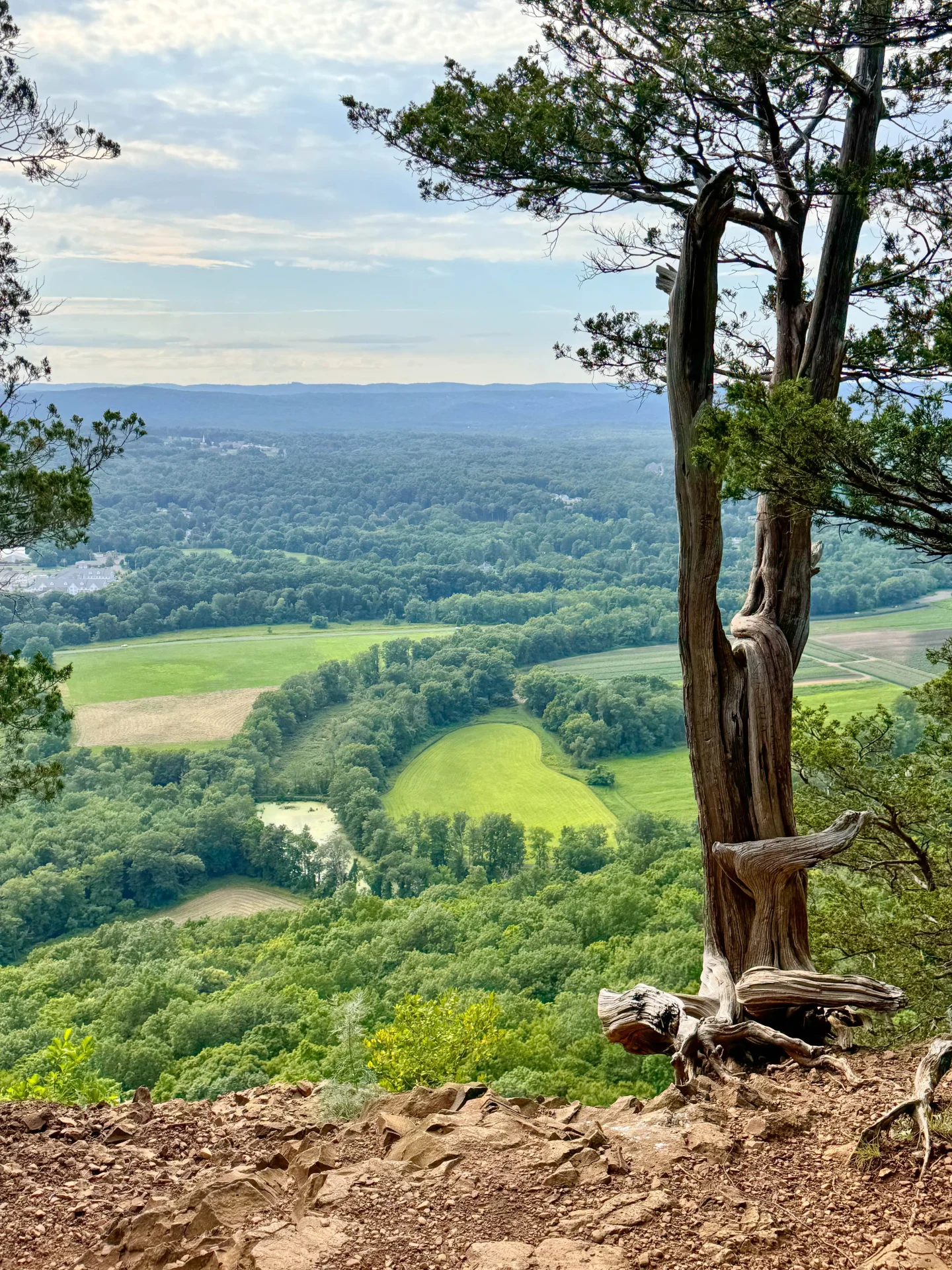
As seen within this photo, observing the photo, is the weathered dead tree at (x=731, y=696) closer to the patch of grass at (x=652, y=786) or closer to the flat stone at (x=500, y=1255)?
the flat stone at (x=500, y=1255)

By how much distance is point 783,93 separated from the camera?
14.2 ft

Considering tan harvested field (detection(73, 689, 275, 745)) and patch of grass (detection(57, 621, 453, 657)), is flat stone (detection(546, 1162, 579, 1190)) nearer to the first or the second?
tan harvested field (detection(73, 689, 275, 745))

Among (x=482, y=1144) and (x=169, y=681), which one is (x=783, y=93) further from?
(x=169, y=681)

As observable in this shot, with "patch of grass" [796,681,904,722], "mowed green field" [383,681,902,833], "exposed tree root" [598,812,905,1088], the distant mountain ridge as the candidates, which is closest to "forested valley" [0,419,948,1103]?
"mowed green field" [383,681,902,833]

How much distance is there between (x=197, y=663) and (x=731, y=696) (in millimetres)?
61077

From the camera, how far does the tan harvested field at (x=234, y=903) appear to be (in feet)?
117

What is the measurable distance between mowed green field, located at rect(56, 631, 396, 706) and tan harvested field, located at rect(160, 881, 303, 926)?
812 inches

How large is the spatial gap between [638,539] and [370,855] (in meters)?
46.4

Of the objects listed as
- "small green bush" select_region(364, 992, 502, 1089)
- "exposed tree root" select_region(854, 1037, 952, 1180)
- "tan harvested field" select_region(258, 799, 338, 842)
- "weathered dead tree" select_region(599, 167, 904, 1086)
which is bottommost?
"tan harvested field" select_region(258, 799, 338, 842)

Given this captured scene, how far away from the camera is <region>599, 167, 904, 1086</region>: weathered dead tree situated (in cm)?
459

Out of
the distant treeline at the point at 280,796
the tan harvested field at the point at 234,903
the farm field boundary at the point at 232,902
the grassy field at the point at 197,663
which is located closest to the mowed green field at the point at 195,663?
the grassy field at the point at 197,663

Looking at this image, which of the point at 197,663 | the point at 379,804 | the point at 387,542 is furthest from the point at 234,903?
the point at 387,542

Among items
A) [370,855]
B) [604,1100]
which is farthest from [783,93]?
[370,855]

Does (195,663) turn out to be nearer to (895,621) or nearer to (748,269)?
(895,621)
